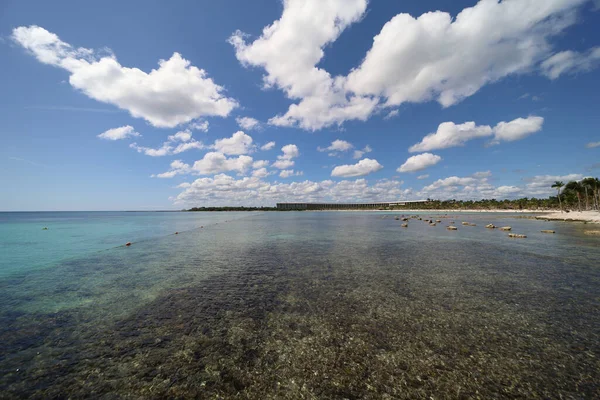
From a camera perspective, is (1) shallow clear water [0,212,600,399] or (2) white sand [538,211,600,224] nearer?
(1) shallow clear water [0,212,600,399]

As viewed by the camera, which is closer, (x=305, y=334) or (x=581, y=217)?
(x=305, y=334)

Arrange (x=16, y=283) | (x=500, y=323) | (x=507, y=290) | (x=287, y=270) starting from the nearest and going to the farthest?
(x=500, y=323)
(x=507, y=290)
(x=16, y=283)
(x=287, y=270)

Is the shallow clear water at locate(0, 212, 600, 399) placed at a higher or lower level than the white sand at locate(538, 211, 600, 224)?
lower

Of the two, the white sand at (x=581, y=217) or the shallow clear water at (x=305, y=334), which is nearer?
the shallow clear water at (x=305, y=334)

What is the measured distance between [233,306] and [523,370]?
37.8ft

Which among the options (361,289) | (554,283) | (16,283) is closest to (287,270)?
(361,289)

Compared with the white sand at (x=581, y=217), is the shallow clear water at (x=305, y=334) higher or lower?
lower

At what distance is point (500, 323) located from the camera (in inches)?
392

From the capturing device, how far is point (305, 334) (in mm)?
9289

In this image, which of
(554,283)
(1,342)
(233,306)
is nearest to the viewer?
(1,342)

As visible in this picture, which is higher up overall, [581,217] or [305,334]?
[581,217]

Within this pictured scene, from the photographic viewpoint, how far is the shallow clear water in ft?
21.9

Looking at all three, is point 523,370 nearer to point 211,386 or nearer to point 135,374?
point 211,386

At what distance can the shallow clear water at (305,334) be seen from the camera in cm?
666
